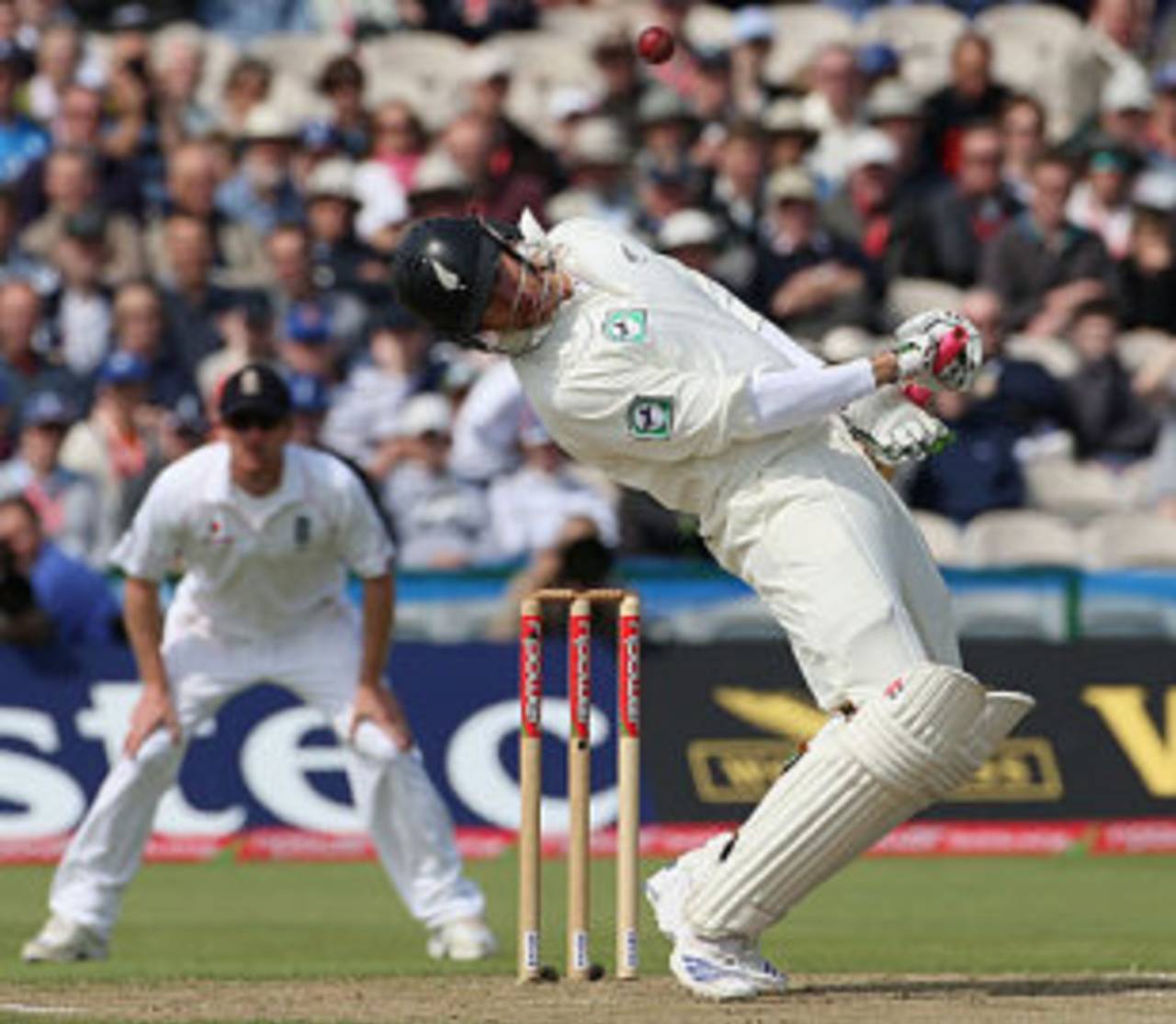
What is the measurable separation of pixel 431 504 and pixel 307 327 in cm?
136

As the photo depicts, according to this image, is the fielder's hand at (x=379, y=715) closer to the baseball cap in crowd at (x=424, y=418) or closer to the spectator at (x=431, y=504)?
the spectator at (x=431, y=504)

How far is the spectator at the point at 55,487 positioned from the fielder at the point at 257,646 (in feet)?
A: 13.0

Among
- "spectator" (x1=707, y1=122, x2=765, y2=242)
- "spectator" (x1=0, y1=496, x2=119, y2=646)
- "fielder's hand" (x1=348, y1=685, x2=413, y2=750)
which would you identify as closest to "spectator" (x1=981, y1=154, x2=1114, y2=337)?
"spectator" (x1=707, y1=122, x2=765, y2=242)

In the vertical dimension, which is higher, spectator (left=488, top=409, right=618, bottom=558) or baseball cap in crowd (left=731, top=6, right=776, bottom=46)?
baseball cap in crowd (left=731, top=6, right=776, bottom=46)

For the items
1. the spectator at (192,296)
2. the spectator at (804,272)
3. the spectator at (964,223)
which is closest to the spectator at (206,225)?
the spectator at (192,296)

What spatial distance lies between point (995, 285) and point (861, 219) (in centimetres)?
92

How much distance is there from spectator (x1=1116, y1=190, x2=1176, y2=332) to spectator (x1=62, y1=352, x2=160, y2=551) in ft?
18.0

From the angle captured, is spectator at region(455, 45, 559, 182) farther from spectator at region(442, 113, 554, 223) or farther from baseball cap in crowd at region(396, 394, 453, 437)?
baseball cap in crowd at region(396, 394, 453, 437)

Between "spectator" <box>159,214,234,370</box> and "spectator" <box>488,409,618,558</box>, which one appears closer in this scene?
"spectator" <box>488,409,618,558</box>

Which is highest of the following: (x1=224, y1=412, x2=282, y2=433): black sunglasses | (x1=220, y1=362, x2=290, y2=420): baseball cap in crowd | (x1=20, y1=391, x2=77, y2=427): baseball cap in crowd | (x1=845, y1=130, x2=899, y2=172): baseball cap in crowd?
(x1=845, y1=130, x2=899, y2=172): baseball cap in crowd

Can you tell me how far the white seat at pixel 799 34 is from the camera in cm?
1938

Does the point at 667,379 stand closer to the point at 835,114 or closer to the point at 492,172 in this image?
the point at 492,172

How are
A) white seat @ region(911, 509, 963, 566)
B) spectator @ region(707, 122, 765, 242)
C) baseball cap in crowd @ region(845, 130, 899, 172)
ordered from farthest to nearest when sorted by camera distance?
baseball cap in crowd @ region(845, 130, 899, 172) → spectator @ region(707, 122, 765, 242) → white seat @ region(911, 509, 963, 566)

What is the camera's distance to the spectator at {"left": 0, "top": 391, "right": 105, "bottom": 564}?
1515 centimetres
